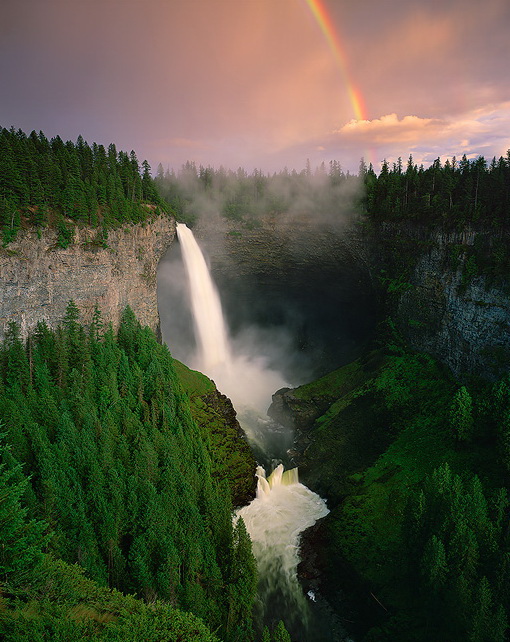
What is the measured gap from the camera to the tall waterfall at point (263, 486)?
3631 cm

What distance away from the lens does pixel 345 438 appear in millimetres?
55031

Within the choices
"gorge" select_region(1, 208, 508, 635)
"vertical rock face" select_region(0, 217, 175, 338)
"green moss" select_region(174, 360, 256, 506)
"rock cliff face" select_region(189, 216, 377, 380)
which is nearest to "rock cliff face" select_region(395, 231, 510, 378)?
"gorge" select_region(1, 208, 508, 635)

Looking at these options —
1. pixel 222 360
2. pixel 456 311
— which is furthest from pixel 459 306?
pixel 222 360

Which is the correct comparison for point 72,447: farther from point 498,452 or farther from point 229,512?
point 498,452

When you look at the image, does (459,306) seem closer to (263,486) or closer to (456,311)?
(456,311)

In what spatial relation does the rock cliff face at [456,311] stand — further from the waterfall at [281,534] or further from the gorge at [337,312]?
the waterfall at [281,534]

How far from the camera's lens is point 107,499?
36.0 m

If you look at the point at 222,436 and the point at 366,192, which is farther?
the point at 366,192

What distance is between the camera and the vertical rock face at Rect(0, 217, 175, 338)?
43.1 meters

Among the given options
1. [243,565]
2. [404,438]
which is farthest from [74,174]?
[404,438]

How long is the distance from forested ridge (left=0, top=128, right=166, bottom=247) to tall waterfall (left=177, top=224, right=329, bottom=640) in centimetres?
1339

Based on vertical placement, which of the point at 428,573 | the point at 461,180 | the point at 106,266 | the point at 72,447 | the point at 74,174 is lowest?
the point at 428,573

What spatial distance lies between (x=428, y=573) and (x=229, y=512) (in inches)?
742

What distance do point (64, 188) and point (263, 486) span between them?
47.7 meters
